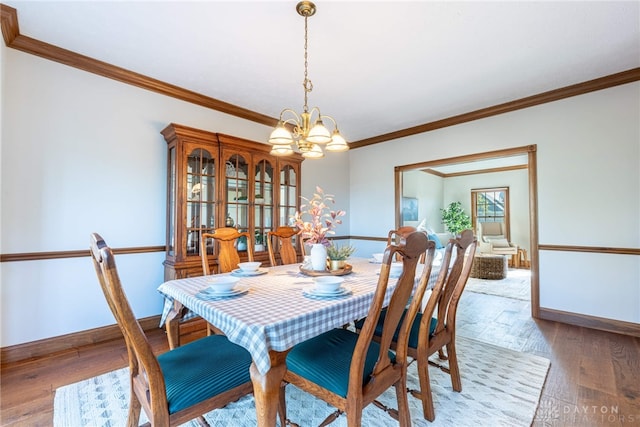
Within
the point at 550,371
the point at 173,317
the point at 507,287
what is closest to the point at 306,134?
the point at 173,317

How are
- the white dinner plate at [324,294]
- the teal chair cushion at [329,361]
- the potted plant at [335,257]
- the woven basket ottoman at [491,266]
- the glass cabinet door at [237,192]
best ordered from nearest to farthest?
the teal chair cushion at [329,361]
the white dinner plate at [324,294]
the potted plant at [335,257]
the glass cabinet door at [237,192]
the woven basket ottoman at [491,266]

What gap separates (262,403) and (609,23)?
3.29 meters

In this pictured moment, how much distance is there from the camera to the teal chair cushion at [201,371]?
44.7 inches

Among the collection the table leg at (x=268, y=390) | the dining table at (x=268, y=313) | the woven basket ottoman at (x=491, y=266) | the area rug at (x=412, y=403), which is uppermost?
the dining table at (x=268, y=313)

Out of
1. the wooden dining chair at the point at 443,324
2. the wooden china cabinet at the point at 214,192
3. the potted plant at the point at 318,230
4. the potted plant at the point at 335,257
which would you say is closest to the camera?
the wooden dining chair at the point at 443,324

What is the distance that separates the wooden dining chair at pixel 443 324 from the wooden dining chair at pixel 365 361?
0.18 m

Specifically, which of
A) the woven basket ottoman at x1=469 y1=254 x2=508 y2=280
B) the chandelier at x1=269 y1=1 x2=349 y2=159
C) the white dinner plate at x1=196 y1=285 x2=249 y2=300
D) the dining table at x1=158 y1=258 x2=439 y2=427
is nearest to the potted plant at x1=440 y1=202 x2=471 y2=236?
the woven basket ottoman at x1=469 y1=254 x2=508 y2=280

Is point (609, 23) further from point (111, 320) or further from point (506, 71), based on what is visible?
point (111, 320)

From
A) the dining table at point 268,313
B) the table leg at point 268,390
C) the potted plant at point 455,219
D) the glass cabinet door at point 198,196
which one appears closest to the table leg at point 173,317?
the dining table at point 268,313

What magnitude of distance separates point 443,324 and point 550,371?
1.08m

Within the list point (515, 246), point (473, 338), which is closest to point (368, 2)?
point (473, 338)

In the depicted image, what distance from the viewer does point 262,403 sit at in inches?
44.6

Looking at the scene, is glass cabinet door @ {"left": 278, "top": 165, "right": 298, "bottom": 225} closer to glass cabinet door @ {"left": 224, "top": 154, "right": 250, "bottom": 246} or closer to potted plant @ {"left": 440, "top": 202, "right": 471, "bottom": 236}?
glass cabinet door @ {"left": 224, "top": 154, "right": 250, "bottom": 246}

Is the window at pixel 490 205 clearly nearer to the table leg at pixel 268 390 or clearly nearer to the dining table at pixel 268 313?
the dining table at pixel 268 313
